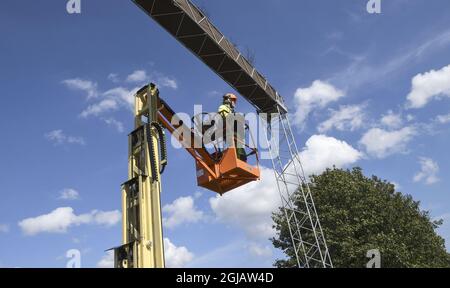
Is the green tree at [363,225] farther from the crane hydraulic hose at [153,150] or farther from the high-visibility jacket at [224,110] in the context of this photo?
the crane hydraulic hose at [153,150]

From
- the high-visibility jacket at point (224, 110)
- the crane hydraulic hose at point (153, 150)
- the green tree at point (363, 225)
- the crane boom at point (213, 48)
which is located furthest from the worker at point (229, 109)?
the green tree at point (363, 225)

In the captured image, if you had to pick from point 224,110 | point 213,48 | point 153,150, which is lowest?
point 153,150

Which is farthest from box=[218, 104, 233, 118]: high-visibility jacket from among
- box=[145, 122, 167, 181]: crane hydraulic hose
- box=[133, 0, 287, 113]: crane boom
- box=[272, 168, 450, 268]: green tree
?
box=[272, 168, 450, 268]: green tree

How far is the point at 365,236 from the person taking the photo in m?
23.9

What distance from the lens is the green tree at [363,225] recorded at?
23203 millimetres

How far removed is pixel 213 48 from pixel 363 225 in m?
13.1

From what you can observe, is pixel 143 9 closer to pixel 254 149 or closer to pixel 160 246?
pixel 254 149

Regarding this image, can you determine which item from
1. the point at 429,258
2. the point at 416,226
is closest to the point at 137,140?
the point at 416,226

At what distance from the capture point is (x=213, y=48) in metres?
18.0

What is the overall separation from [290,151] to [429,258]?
39.4 ft

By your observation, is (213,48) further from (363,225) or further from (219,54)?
(363,225)

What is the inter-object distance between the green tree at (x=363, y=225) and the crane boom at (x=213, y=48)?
6.73 m

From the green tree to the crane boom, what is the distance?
6.73m

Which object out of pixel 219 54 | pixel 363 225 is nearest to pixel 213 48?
pixel 219 54
